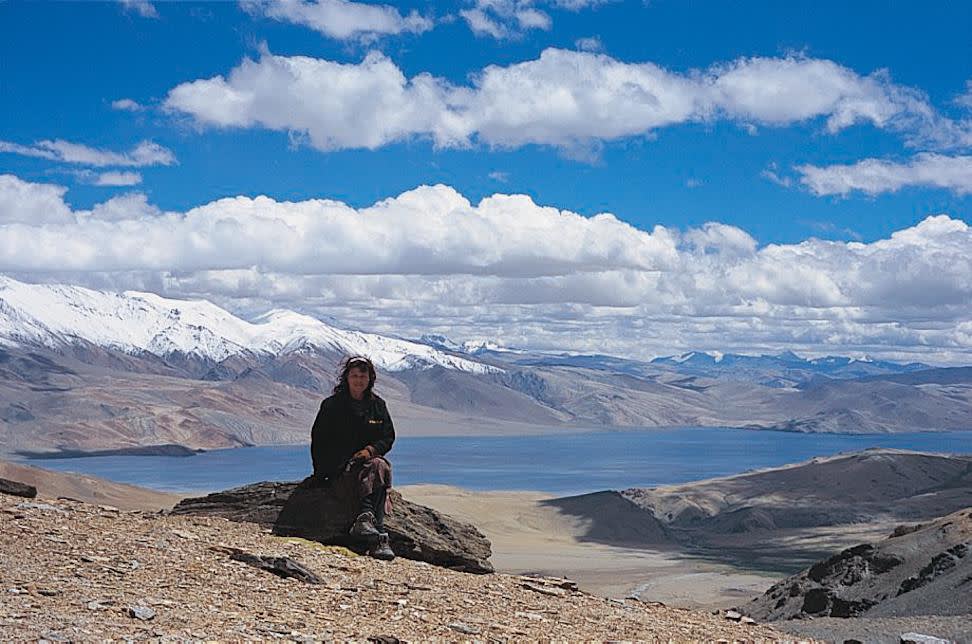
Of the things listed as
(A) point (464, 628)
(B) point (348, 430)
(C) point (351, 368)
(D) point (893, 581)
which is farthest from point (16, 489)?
(D) point (893, 581)


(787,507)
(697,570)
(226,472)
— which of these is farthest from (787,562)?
(226,472)

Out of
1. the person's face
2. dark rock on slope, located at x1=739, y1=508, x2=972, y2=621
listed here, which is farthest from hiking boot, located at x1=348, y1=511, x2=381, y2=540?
dark rock on slope, located at x1=739, y1=508, x2=972, y2=621

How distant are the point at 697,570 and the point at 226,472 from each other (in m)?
136

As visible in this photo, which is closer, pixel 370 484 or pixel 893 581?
pixel 370 484

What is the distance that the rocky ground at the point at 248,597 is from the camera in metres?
7.12

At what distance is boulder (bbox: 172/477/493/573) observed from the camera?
1179 cm

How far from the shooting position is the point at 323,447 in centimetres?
1166

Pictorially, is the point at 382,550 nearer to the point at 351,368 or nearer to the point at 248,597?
the point at 351,368

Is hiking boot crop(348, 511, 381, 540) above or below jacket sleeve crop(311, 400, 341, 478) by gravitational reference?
below

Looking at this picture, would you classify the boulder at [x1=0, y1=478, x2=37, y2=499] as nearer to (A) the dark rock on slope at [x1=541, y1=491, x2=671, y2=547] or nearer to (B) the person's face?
(B) the person's face

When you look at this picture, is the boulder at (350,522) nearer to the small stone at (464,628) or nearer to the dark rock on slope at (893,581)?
the small stone at (464,628)

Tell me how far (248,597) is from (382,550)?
10.5ft

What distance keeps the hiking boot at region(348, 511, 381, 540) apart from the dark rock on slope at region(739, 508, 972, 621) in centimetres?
1072

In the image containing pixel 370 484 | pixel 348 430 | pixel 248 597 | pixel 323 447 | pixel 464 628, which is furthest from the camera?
pixel 323 447
